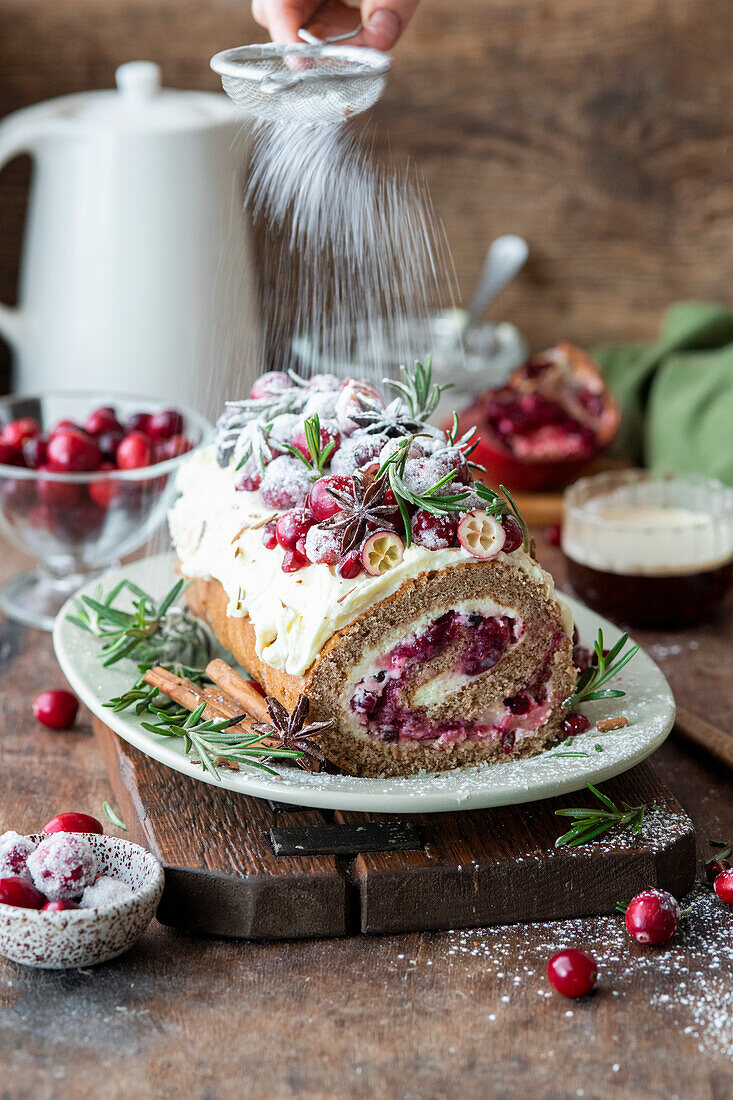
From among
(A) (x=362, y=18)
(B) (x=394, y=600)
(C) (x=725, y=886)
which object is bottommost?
(C) (x=725, y=886)

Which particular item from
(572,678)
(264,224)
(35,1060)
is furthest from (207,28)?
(35,1060)

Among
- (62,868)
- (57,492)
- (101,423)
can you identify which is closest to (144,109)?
(101,423)

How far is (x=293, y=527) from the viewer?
1.83 metres

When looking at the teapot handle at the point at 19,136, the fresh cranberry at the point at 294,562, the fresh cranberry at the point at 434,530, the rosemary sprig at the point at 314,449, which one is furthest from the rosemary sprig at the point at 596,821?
the teapot handle at the point at 19,136

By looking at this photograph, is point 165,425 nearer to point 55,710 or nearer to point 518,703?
point 55,710

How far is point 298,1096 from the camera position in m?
1.38

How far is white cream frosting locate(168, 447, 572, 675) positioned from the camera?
69.2 inches

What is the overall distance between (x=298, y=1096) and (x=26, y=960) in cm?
39

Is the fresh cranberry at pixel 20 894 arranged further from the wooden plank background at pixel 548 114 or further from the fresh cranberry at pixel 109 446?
the wooden plank background at pixel 548 114

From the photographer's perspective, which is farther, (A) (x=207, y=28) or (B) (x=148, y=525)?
(A) (x=207, y=28)

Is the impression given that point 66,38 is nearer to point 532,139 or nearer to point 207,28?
point 207,28

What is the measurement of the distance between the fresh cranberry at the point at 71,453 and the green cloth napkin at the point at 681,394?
1507 mm

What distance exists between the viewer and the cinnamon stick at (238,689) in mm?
1885

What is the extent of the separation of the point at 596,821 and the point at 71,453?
1380 millimetres
